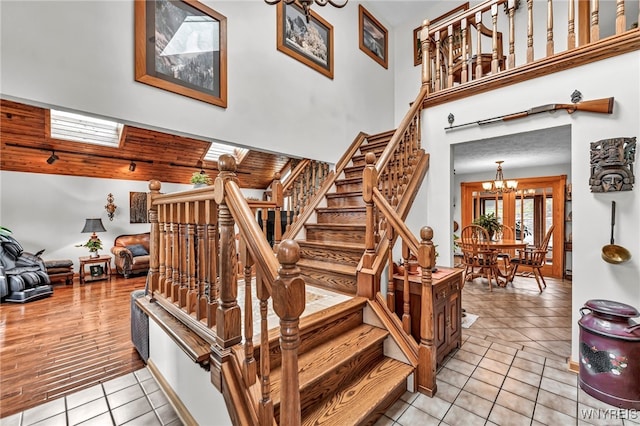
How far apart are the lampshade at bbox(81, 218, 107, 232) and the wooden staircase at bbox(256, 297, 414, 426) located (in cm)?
586

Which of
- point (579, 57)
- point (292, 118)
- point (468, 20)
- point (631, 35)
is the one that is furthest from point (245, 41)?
point (631, 35)

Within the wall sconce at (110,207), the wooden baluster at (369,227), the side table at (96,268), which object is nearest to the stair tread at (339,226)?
the wooden baluster at (369,227)

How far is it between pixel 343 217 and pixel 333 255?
0.63 metres

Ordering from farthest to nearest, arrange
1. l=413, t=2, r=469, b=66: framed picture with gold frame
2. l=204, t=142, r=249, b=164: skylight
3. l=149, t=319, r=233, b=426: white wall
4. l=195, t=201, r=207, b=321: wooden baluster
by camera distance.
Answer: l=204, t=142, r=249, b=164: skylight → l=413, t=2, r=469, b=66: framed picture with gold frame → l=195, t=201, r=207, b=321: wooden baluster → l=149, t=319, r=233, b=426: white wall

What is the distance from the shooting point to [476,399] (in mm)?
1903

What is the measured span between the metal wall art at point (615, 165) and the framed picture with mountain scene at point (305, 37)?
3.15m

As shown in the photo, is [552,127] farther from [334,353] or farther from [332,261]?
[334,353]

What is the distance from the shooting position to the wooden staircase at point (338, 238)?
8.70 feet

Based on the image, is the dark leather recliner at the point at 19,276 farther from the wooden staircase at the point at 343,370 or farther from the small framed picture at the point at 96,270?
the wooden staircase at the point at 343,370

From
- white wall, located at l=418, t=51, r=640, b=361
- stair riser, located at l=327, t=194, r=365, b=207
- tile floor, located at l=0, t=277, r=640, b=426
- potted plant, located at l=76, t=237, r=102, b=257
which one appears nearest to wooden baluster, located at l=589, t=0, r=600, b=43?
white wall, located at l=418, t=51, r=640, b=361

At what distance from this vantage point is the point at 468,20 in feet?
10.1

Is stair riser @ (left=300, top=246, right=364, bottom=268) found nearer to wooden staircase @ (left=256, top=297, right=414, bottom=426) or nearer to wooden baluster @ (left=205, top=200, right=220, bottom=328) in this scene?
wooden staircase @ (left=256, top=297, right=414, bottom=426)

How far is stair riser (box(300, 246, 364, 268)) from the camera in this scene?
2.72m

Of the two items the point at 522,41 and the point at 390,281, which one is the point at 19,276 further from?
the point at 522,41
